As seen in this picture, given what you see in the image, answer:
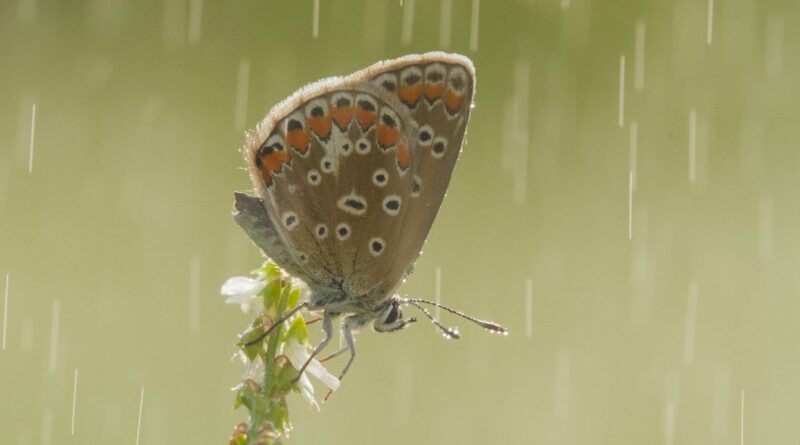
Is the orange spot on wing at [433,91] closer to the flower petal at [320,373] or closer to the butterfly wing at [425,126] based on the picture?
the butterfly wing at [425,126]

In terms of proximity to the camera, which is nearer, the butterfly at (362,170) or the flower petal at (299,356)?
the flower petal at (299,356)

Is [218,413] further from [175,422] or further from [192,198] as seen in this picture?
[192,198]

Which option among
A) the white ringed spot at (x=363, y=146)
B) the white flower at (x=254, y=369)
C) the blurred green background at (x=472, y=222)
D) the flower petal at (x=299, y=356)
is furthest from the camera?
the blurred green background at (x=472, y=222)

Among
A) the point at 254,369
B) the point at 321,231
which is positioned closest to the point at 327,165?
the point at 321,231

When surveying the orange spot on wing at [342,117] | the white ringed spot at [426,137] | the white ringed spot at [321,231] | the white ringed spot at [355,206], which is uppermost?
the orange spot on wing at [342,117]

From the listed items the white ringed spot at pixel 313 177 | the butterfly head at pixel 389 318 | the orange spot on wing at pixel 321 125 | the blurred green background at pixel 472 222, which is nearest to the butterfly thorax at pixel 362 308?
the butterfly head at pixel 389 318

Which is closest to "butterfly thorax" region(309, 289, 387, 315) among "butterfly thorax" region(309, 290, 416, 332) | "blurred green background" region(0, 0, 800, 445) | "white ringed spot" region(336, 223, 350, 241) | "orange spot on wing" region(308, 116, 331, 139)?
"butterfly thorax" region(309, 290, 416, 332)

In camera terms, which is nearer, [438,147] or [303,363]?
[303,363]

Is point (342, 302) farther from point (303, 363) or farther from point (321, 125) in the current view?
point (303, 363)

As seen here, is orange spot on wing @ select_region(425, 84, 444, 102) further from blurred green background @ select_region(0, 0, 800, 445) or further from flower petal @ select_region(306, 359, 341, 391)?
blurred green background @ select_region(0, 0, 800, 445)

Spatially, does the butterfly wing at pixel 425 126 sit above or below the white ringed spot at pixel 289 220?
above
